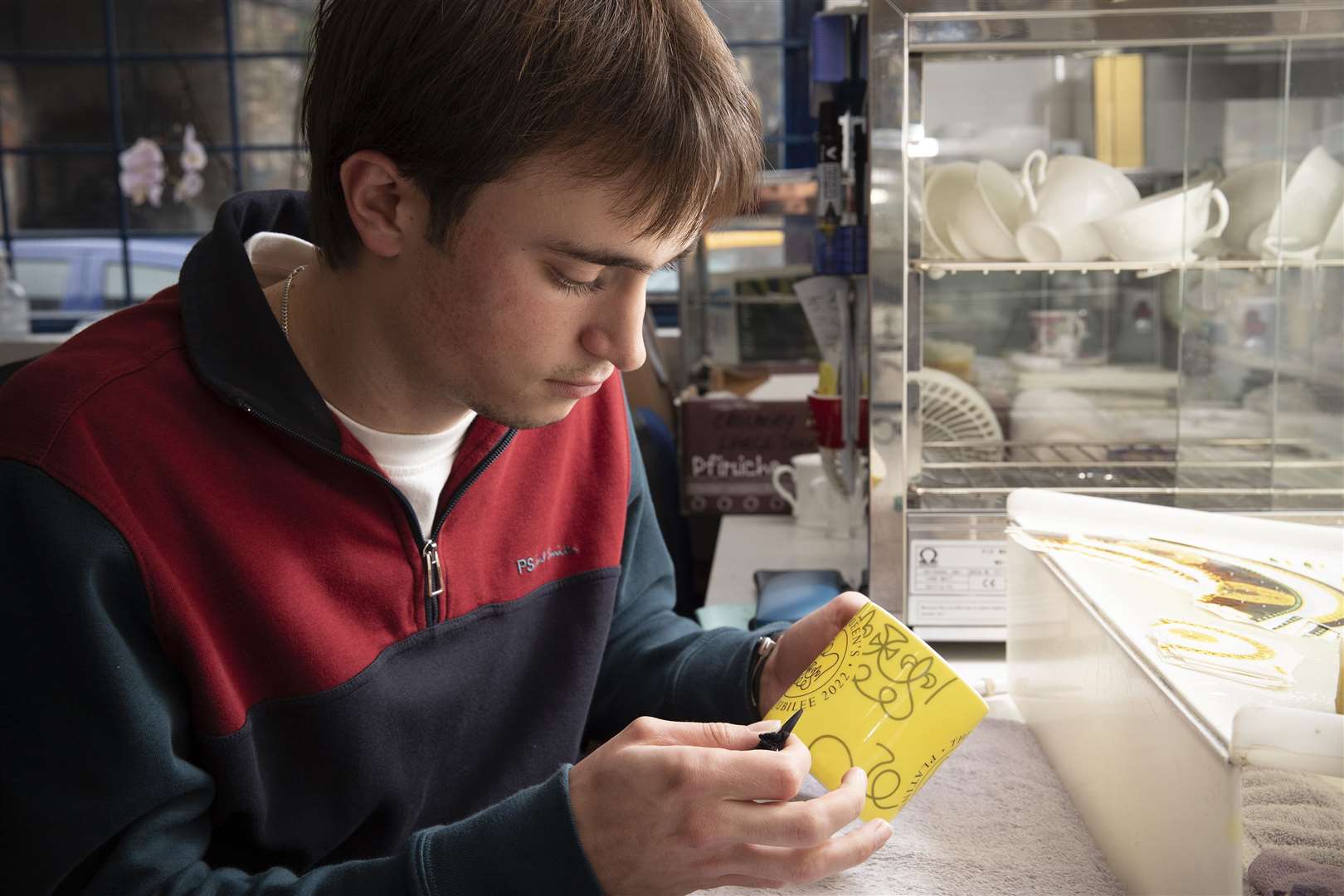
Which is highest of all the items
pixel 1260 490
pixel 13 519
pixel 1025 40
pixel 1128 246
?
pixel 1025 40

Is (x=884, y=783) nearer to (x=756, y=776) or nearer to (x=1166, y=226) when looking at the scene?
(x=756, y=776)

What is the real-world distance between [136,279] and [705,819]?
3.99m

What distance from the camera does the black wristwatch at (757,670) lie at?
3.53 feet

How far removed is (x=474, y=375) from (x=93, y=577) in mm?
291

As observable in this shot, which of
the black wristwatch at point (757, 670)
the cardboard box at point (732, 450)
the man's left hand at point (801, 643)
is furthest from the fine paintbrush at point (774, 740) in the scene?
the cardboard box at point (732, 450)

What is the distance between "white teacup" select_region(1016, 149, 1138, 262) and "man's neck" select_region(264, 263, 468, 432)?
0.80 m

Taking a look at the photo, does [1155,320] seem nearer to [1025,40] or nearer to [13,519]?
[1025,40]

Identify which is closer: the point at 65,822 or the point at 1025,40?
the point at 65,822

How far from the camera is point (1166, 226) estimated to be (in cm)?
146

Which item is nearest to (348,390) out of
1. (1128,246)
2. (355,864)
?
(355,864)

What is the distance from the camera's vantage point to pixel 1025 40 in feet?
4.42

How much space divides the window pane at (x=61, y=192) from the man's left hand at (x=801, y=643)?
3732mm

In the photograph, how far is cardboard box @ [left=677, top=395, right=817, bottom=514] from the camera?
7.56 ft

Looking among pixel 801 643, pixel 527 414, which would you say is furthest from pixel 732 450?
pixel 527 414
